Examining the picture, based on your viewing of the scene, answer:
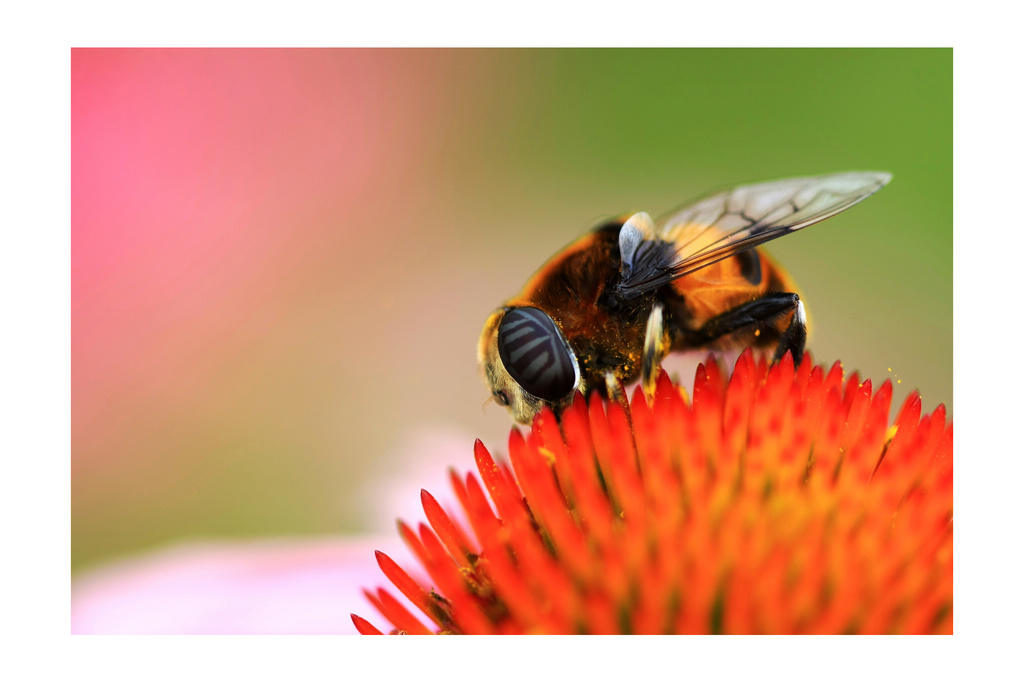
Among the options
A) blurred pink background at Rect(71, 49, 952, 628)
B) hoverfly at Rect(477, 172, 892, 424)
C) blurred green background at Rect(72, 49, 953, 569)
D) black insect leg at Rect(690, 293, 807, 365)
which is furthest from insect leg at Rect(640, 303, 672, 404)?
blurred pink background at Rect(71, 49, 952, 628)

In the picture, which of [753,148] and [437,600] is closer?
[437,600]

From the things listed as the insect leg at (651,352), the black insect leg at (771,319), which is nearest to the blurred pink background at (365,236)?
the black insect leg at (771,319)

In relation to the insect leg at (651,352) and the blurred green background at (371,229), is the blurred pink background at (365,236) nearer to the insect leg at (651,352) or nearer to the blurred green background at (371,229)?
the blurred green background at (371,229)

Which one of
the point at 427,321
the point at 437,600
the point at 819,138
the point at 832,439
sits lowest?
the point at 437,600

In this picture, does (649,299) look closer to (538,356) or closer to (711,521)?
(538,356)

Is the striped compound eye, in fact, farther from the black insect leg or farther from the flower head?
the black insect leg

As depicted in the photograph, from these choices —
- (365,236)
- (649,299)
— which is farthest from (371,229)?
(649,299)
